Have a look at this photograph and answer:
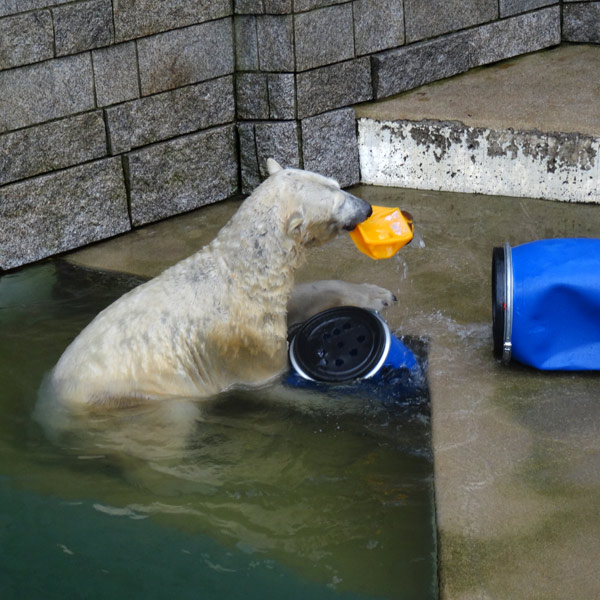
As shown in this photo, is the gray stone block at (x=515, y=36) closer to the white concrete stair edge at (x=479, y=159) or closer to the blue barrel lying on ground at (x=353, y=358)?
the white concrete stair edge at (x=479, y=159)

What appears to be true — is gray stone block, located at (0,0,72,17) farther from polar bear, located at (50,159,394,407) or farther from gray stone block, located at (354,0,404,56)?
gray stone block, located at (354,0,404,56)

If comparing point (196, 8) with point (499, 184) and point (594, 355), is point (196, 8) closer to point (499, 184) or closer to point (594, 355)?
point (499, 184)

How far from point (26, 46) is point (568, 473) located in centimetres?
397

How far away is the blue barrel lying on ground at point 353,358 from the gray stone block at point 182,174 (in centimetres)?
220

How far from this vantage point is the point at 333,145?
23.4 ft

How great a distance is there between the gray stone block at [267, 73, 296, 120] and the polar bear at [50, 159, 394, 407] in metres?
2.02

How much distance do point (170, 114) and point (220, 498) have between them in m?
3.27

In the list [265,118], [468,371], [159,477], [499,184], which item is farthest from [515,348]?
[265,118]

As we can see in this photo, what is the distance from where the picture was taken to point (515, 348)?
484 cm

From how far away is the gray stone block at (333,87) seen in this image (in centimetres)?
684

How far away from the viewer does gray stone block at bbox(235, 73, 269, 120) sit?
6879 millimetres

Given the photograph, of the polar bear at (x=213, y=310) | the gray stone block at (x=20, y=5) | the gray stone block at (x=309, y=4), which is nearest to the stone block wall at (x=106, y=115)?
the gray stone block at (x=20, y=5)

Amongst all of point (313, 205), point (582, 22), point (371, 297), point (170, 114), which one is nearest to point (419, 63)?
point (582, 22)

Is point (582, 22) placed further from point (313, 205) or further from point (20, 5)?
point (20, 5)
